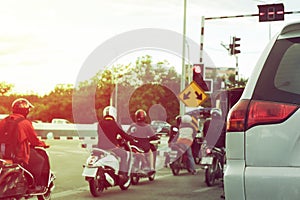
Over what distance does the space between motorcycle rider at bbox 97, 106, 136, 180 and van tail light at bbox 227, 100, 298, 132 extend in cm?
707

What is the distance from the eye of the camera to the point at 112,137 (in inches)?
432

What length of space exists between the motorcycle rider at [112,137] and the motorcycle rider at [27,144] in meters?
2.43

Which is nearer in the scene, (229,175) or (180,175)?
(229,175)

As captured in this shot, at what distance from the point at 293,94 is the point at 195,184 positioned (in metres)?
9.37

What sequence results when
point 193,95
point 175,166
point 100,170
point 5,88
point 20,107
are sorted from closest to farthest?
point 20,107, point 100,170, point 175,166, point 193,95, point 5,88

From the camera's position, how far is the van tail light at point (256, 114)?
3.66 m

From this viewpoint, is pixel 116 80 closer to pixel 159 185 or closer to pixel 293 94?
pixel 159 185

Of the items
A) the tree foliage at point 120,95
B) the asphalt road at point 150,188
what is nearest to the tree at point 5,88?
the tree foliage at point 120,95

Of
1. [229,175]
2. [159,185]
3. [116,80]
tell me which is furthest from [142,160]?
[116,80]

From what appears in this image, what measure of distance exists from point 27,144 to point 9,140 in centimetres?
25

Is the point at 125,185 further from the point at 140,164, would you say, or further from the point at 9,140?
the point at 9,140

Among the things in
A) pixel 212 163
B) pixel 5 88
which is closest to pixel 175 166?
pixel 212 163

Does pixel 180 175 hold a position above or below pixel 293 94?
below

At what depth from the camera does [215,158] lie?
12969 mm
